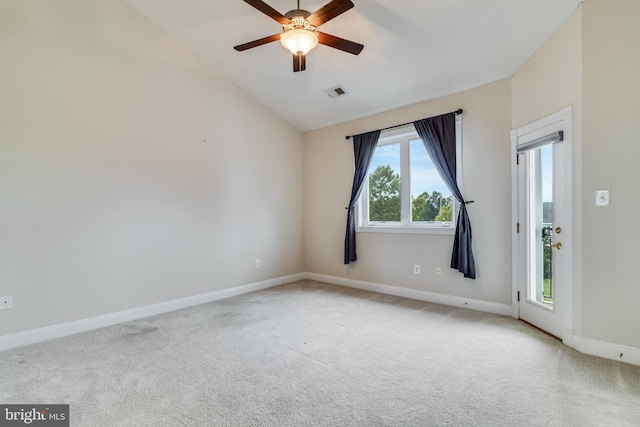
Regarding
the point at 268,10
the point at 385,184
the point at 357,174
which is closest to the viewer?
the point at 268,10

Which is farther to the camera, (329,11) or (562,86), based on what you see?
(562,86)

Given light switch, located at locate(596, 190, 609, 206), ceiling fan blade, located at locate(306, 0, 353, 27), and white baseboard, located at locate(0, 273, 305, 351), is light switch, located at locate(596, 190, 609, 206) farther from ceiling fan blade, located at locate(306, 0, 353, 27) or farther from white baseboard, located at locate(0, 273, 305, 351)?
white baseboard, located at locate(0, 273, 305, 351)

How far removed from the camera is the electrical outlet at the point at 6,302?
2.69 m

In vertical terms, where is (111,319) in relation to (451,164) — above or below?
below

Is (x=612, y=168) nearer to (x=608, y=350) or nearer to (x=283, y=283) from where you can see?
(x=608, y=350)

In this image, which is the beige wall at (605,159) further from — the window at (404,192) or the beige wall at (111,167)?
the beige wall at (111,167)

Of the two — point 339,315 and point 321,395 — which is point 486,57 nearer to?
point 339,315

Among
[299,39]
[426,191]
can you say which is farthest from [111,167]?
[426,191]

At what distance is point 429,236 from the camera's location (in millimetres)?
4008

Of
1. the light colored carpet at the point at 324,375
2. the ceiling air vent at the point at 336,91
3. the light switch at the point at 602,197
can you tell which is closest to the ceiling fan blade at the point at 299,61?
the ceiling air vent at the point at 336,91

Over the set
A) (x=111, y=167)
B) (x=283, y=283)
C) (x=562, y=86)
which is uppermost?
(x=562, y=86)

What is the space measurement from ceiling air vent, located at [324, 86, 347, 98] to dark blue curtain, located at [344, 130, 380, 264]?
2.33 ft

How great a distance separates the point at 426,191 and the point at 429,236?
2.03 ft

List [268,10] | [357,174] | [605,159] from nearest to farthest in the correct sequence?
[268,10] < [605,159] < [357,174]
